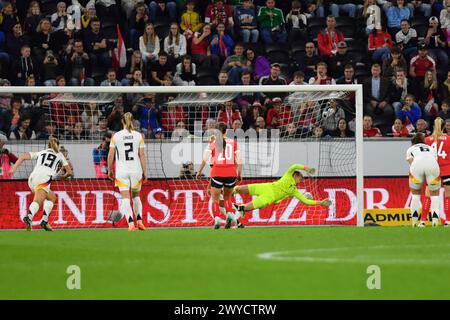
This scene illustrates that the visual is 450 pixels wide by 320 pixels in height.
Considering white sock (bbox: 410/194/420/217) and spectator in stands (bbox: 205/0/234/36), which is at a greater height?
spectator in stands (bbox: 205/0/234/36)

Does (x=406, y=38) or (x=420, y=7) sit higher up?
(x=420, y=7)

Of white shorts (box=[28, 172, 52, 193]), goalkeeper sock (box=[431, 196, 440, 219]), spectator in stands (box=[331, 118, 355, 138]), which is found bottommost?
goalkeeper sock (box=[431, 196, 440, 219])

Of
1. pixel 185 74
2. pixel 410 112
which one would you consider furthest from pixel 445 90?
pixel 185 74

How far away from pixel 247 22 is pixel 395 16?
3.23 meters

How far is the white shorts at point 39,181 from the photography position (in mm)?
18016

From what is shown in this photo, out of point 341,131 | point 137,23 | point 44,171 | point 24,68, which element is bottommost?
point 44,171

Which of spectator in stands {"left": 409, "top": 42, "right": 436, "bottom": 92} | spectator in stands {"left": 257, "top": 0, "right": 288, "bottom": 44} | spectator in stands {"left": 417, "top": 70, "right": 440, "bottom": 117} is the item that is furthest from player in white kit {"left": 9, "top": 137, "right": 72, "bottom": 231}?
spectator in stands {"left": 409, "top": 42, "right": 436, "bottom": 92}

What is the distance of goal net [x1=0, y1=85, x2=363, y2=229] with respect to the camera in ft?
65.0

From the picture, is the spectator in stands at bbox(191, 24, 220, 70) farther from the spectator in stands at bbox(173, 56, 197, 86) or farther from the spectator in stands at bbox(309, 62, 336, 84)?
the spectator in stands at bbox(309, 62, 336, 84)

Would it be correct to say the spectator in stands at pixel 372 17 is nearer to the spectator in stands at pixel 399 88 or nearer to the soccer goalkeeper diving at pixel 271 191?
the spectator in stands at pixel 399 88

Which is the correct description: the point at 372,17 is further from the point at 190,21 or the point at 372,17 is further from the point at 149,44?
the point at 149,44

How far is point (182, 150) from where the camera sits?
2005 centimetres

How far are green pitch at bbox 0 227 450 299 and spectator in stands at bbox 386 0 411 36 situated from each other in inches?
395

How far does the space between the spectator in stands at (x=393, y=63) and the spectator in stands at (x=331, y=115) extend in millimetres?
2645
